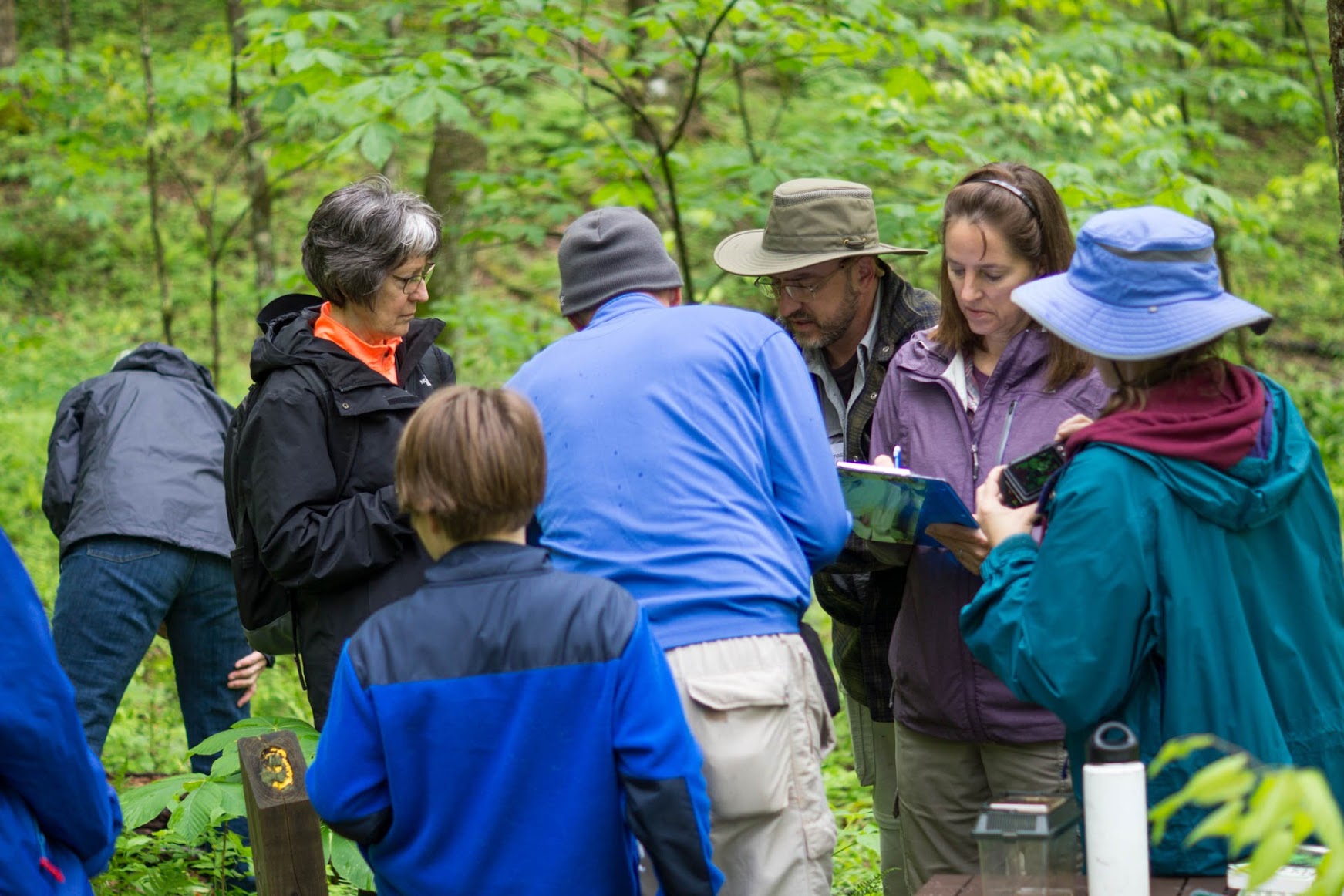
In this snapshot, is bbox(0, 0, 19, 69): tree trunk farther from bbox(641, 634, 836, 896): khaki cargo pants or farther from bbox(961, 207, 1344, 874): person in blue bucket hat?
bbox(961, 207, 1344, 874): person in blue bucket hat

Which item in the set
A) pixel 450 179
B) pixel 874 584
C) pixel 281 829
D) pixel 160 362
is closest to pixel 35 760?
pixel 281 829

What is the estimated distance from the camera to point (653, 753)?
2043 mm

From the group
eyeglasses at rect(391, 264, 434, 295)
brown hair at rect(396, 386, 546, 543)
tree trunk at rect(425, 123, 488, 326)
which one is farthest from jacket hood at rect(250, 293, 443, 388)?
tree trunk at rect(425, 123, 488, 326)

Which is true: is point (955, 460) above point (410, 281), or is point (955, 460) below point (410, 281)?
below

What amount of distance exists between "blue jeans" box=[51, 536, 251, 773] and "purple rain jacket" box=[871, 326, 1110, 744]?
9.12 feet

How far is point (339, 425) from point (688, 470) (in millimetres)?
1079

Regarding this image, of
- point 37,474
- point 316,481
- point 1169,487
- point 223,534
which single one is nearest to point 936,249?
point 223,534

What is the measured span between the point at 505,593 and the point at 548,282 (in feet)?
32.6

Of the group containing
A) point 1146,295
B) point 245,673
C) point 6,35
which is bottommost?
point 245,673

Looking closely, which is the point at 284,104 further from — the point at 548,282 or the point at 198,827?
the point at 548,282

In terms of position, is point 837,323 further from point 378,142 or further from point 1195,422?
point 378,142

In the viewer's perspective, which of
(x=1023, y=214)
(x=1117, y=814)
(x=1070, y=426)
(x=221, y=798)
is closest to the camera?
(x=1117, y=814)

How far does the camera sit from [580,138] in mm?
13406

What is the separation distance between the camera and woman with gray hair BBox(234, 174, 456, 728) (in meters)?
2.94
